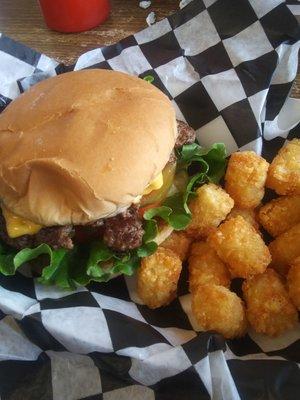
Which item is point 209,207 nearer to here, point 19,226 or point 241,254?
point 241,254

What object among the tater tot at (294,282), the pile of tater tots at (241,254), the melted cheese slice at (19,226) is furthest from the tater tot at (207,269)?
the melted cheese slice at (19,226)

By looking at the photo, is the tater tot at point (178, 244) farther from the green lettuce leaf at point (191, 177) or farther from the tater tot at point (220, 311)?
the tater tot at point (220, 311)

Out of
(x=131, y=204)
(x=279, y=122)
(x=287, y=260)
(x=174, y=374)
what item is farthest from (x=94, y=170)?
(x=279, y=122)

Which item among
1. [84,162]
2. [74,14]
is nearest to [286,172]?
[84,162]

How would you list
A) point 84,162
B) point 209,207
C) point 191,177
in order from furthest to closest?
point 191,177 → point 209,207 → point 84,162

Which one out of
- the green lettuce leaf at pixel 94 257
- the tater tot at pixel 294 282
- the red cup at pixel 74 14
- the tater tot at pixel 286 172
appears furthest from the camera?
the red cup at pixel 74 14

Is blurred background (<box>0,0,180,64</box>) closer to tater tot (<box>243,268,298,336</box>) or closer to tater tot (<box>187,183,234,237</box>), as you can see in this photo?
tater tot (<box>187,183,234,237</box>)
